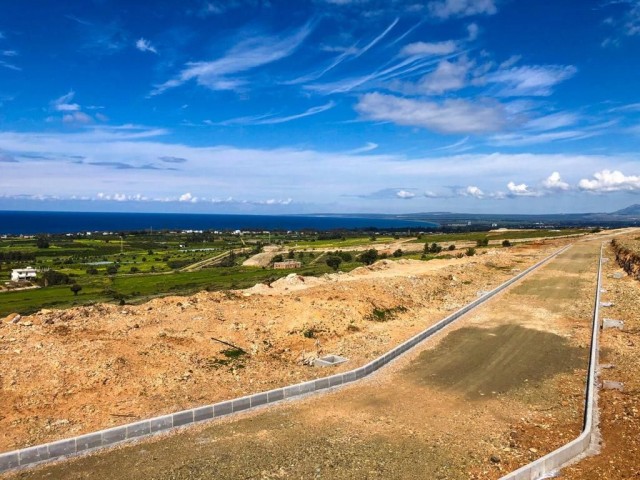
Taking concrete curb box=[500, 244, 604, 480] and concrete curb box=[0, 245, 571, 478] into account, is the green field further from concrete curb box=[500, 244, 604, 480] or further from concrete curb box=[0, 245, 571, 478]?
concrete curb box=[500, 244, 604, 480]

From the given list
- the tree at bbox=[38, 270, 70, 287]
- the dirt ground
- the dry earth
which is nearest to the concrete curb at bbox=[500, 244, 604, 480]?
the dirt ground

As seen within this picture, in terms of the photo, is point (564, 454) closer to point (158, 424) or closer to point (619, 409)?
point (619, 409)

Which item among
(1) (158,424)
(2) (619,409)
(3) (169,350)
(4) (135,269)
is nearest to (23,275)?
(4) (135,269)

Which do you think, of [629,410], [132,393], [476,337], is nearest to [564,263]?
[476,337]

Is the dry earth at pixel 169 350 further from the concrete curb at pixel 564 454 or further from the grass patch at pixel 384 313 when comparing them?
the concrete curb at pixel 564 454

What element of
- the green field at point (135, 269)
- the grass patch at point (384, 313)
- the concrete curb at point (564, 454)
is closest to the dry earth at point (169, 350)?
the grass patch at point (384, 313)

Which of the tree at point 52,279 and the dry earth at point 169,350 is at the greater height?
the dry earth at point 169,350

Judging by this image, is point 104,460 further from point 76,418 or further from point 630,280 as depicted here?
point 630,280

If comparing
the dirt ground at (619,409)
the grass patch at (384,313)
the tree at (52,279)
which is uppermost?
the grass patch at (384,313)
